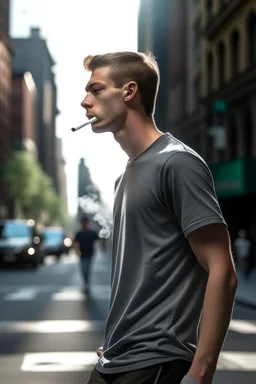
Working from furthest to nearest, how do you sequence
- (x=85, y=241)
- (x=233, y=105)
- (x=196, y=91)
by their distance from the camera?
(x=196, y=91) < (x=233, y=105) < (x=85, y=241)

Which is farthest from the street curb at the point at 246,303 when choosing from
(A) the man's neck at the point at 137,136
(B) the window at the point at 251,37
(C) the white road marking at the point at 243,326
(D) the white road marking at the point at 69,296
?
(B) the window at the point at 251,37

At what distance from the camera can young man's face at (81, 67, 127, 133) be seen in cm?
269

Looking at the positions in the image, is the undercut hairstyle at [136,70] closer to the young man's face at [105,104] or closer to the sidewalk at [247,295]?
the young man's face at [105,104]

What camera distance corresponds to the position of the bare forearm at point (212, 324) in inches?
94.0

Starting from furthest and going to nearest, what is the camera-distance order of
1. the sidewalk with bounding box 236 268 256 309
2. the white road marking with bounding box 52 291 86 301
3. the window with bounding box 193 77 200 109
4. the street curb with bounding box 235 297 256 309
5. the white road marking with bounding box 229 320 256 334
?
the window with bounding box 193 77 200 109 → the white road marking with bounding box 52 291 86 301 → the sidewalk with bounding box 236 268 256 309 → the street curb with bounding box 235 297 256 309 → the white road marking with bounding box 229 320 256 334

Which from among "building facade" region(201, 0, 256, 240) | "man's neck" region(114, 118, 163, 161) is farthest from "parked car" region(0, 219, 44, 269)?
"man's neck" region(114, 118, 163, 161)

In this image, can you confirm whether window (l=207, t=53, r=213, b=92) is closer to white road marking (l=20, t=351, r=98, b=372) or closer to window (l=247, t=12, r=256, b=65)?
window (l=247, t=12, r=256, b=65)

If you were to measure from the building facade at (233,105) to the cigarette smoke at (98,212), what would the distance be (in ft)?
101

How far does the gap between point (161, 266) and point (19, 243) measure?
35.0 metres

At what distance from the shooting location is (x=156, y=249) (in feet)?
8.54

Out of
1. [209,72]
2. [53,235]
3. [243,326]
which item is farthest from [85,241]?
[53,235]

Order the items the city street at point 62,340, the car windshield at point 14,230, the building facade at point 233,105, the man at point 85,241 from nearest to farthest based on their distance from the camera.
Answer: the city street at point 62,340 → the man at point 85,241 → the building facade at point 233,105 → the car windshield at point 14,230

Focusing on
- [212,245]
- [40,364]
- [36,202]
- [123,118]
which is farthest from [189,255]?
[36,202]

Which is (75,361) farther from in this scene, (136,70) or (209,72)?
(209,72)
